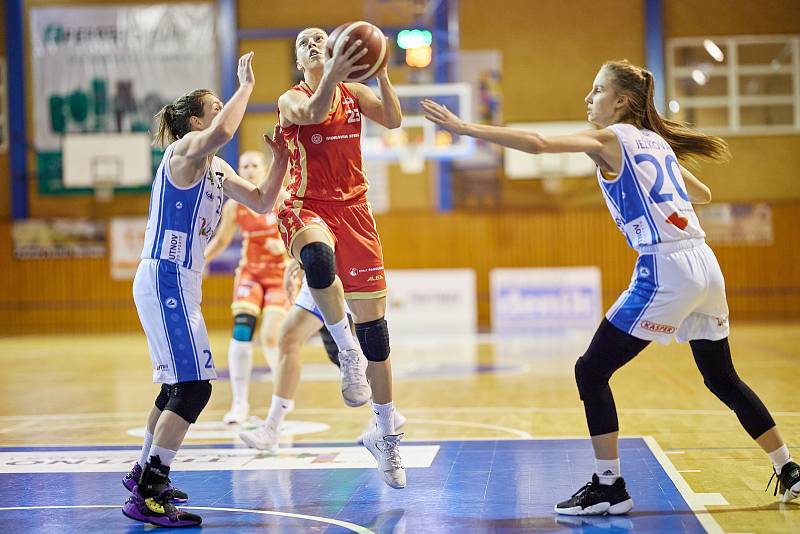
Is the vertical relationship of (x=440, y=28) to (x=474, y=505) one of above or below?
above

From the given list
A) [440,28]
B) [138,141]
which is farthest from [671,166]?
[138,141]

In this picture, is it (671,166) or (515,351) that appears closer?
(671,166)

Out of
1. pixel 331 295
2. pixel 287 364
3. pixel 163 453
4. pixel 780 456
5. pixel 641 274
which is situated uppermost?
pixel 641 274

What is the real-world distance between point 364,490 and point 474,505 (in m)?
0.66

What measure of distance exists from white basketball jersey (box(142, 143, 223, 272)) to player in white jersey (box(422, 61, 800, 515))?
115 centimetres

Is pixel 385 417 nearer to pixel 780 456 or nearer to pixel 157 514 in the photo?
pixel 157 514

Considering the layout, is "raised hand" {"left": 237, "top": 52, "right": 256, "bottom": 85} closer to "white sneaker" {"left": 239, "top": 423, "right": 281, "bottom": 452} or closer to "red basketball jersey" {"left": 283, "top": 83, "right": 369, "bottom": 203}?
"red basketball jersey" {"left": 283, "top": 83, "right": 369, "bottom": 203}

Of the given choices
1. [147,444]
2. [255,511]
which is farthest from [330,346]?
[255,511]

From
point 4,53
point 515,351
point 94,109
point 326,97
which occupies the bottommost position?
point 515,351

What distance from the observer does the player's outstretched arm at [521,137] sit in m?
4.03

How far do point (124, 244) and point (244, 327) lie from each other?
1444 cm

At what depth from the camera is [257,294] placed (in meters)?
7.75

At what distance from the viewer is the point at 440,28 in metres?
19.9

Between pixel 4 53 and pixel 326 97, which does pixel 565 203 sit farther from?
pixel 326 97
